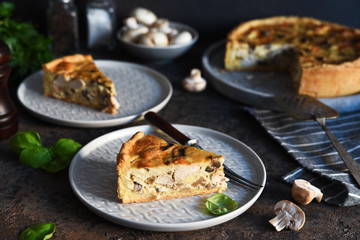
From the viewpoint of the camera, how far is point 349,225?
1.83 metres

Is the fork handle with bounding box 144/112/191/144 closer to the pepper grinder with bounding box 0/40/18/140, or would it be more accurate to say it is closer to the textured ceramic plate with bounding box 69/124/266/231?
the textured ceramic plate with bounding box 69/124/266/231

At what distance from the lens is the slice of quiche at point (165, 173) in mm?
1868

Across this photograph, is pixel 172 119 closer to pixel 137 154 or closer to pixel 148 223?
pixel 137 154

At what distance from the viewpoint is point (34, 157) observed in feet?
6.76

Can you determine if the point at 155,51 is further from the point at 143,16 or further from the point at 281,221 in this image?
the point at 281,221

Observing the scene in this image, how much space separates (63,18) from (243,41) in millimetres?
1375

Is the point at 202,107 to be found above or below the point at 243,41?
below

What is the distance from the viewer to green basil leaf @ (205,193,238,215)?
1771 millimetres

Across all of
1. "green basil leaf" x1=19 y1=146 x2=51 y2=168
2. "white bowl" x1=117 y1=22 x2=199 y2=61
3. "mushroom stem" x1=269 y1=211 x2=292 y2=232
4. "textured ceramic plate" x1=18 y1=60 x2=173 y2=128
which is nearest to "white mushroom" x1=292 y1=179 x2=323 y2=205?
"mushroom stem" x1=269 y1=211 x2=292 y2=232

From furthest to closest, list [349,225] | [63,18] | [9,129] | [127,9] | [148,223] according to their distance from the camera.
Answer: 1. [127,9]
2. [63,18]
3. [9,129]
4. [349,225]
5. [148,223]

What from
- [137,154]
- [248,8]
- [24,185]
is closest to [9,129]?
[24,185]

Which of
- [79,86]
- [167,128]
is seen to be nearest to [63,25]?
[79,86]

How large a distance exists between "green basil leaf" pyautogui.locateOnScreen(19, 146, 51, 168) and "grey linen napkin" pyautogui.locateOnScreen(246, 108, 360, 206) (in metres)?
1.15

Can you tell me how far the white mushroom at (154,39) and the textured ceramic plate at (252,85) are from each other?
346 millimetres
